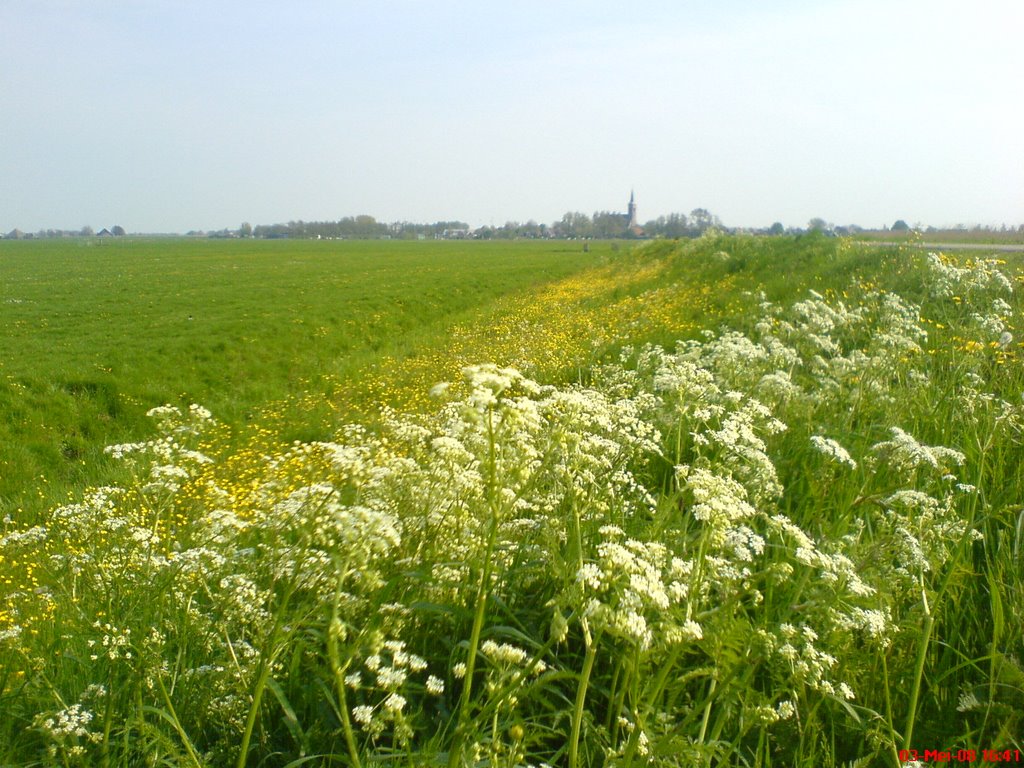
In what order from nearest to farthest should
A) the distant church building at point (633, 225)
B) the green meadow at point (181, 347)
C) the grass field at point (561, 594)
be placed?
the grass field at point (561, 594)
the green meadow at point (181, 347)
the distant church building at point (633, 225)

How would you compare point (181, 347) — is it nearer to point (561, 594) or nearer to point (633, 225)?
point (561, 594)

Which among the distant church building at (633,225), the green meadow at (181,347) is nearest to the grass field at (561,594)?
the green meadow at (181,347)

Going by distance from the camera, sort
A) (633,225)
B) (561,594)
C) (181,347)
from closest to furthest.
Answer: (561,594), (181,347), (633,225)

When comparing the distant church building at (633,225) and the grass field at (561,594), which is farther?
the distant church building at (633,225)

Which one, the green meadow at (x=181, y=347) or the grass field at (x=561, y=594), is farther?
the green meadow at (x=181, y=347)

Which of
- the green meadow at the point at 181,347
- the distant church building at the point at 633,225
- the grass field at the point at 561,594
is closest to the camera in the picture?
the grass field at the point at 561,594

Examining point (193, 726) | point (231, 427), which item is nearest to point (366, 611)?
point (193, 726)

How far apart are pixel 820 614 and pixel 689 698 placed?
62cm

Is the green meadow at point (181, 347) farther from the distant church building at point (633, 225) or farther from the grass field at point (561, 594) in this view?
the distant church building at point (633, 225)

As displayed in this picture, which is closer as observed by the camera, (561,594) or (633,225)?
(561,594)

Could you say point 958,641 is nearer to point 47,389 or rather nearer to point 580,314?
point 47,389

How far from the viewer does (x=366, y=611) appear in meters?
2.90

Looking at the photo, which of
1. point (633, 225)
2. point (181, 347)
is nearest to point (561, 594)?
point (181, 347)

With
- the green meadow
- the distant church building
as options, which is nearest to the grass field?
the green meadow
